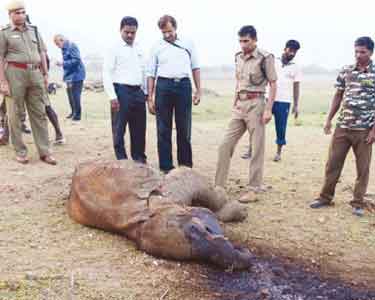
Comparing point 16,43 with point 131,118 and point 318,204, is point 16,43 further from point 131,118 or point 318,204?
point 318,204

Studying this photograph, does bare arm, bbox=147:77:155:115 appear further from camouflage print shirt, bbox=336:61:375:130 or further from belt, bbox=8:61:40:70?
camouflage print shirt, bbox=336:61:375:130

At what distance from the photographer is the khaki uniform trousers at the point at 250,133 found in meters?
6.50

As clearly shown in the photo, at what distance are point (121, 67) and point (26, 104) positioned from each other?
145 cm

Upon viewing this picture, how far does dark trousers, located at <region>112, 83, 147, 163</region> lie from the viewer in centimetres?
692

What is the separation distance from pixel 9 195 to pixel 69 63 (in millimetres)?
6102

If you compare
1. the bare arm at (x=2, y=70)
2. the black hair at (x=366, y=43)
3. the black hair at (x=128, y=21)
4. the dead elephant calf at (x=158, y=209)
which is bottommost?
the dead elephant calf at (x=158, y=209)

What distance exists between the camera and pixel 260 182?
681cm

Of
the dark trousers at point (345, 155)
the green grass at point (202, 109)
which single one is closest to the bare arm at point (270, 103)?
the dark trousers at point (345, 155)

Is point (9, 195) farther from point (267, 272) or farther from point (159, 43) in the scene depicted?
point (267, 272)

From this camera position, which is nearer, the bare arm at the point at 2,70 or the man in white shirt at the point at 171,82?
the man in white shirt at the point at 171,82

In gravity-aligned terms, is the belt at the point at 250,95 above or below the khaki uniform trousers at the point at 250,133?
above

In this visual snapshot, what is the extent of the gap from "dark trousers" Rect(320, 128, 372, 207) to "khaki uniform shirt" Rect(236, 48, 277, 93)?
1.01m

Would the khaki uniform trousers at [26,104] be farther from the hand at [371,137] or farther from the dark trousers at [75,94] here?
the dark trousers at [75,94]

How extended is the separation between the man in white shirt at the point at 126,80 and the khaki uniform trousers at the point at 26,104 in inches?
38.9
